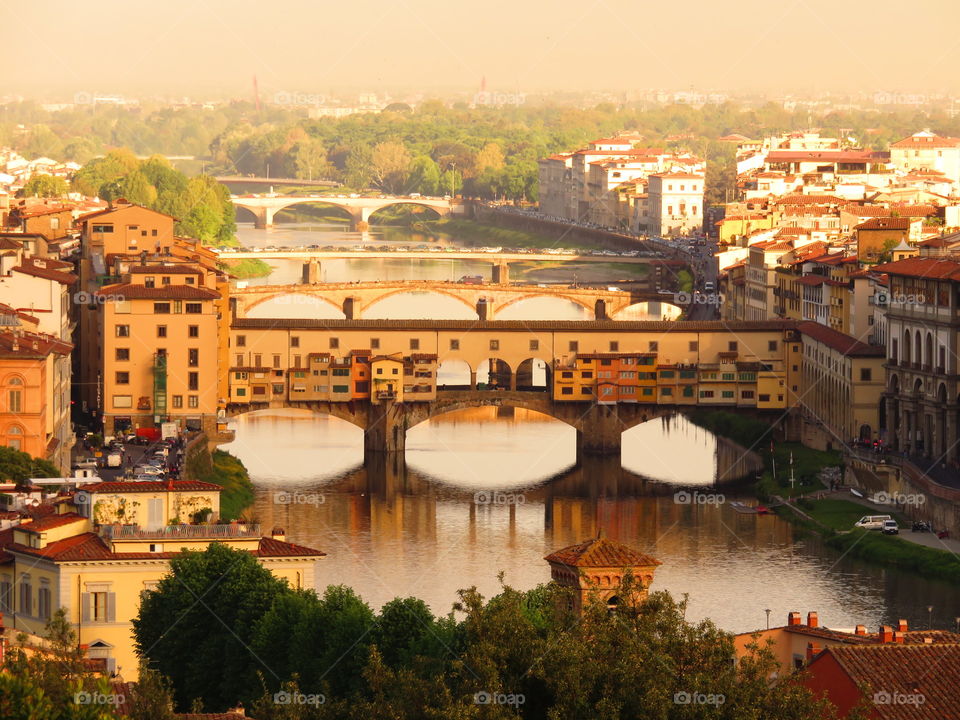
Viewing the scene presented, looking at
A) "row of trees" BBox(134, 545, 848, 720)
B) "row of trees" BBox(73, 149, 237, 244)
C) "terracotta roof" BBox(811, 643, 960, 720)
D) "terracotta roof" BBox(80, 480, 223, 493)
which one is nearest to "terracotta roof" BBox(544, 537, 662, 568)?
"row of trees" BBox(134, 545, 848, 720)

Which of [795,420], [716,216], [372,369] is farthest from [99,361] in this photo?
[716,216]

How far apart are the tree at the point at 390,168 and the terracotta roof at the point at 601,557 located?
122467 millimetres

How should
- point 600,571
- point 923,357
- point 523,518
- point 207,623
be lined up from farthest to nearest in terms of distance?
1. point 923,357
2. point 523,518
3. point 207,623
4. point 600,571

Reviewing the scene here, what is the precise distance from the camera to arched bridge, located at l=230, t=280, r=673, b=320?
7334 centimetres

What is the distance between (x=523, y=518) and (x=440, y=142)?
11783cm

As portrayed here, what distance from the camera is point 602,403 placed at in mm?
53594

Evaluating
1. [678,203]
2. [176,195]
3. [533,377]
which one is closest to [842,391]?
[533,377]

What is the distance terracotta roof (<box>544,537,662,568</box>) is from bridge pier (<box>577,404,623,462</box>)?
99.4 feet

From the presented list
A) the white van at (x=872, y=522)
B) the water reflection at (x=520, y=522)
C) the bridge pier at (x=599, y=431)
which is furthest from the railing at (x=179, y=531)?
the bridge pier at (x=599, y=431)

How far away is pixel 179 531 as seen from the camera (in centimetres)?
2728

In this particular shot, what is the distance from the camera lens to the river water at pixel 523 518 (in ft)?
117

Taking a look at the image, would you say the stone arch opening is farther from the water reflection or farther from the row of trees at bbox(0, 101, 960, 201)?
the row of trees at bbox(0, 101, 960, 201)

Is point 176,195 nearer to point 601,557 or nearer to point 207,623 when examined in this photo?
point 207,623

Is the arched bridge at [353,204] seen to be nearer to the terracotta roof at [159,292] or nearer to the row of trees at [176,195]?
the row of trees at [176,195]
